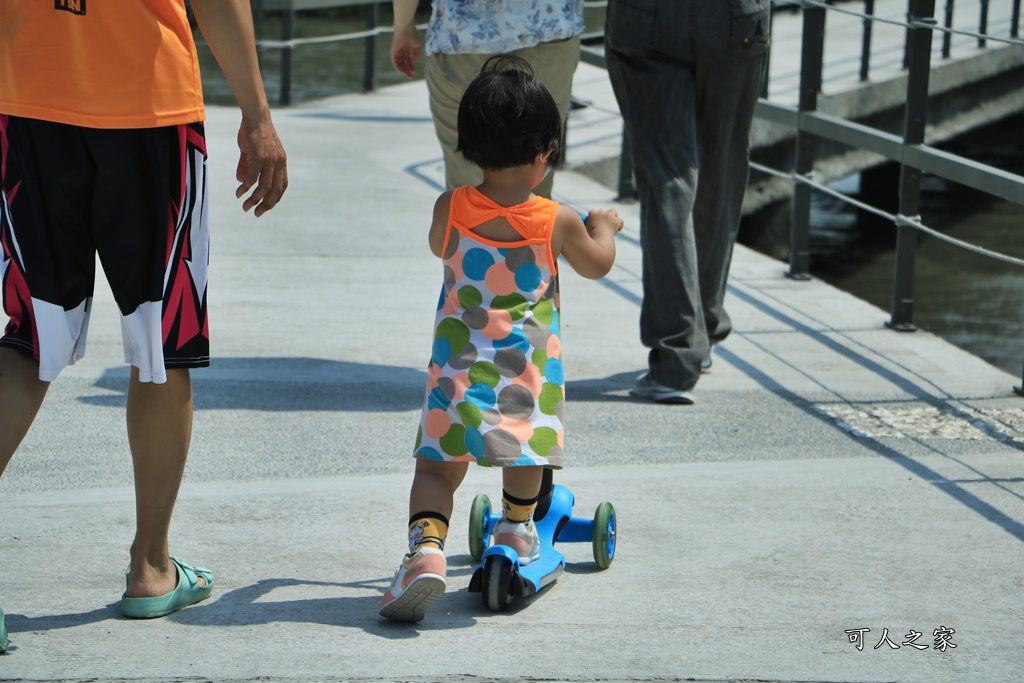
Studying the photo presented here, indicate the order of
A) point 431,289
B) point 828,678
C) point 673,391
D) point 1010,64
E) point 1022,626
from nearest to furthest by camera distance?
point 828,678 < point 1022,626 < point 673,391 < point 431,289 < point 1010,64

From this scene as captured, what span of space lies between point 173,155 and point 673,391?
2.17 metres

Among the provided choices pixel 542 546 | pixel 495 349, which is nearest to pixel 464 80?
pixel 495 349

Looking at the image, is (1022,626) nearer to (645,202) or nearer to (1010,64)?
(645,202)

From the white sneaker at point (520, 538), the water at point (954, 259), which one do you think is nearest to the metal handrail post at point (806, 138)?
the water at point (954, 259)

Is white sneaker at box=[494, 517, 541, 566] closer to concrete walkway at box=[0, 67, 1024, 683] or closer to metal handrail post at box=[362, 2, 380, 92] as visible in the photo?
concrete walkway at box=[0, 67, 1024, 683]

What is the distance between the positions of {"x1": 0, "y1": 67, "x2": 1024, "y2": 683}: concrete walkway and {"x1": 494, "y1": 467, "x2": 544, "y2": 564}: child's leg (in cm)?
12

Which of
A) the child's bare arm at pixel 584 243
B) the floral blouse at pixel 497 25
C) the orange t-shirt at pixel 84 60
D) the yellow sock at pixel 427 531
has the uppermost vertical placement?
the orange t-shirt at pixel 84 60

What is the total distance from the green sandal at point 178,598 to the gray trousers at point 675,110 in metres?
1.94

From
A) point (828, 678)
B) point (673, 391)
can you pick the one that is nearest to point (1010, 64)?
point (673, 391)

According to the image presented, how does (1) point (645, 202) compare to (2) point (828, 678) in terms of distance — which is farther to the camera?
(1) point (645, 202)

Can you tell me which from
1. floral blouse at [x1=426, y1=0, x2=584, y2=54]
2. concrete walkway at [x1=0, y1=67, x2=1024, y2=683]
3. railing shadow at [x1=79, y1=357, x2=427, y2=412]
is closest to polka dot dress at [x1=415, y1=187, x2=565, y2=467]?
concrete walkway at [x1=0, y1=67, x2=1024, y2=683]

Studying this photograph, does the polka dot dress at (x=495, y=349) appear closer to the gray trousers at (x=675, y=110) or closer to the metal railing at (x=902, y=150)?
the gray trousers at (x=675, y=110)

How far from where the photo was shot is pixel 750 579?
10.1 feet

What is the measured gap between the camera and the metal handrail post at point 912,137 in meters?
5.10
